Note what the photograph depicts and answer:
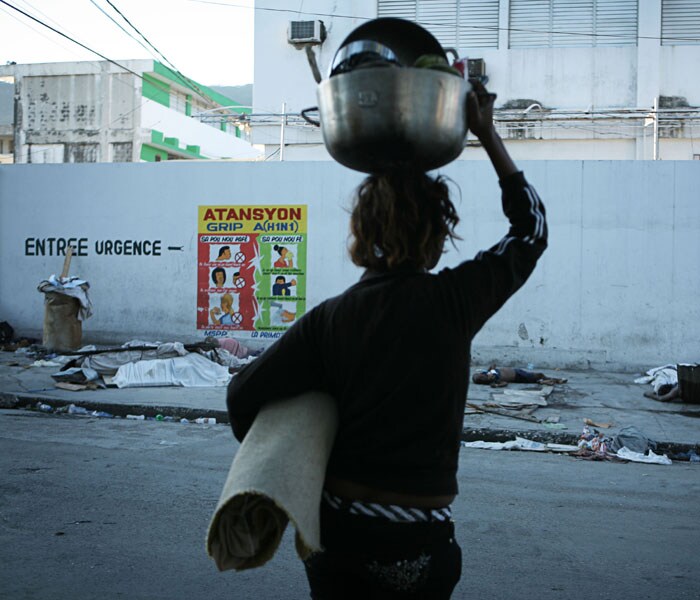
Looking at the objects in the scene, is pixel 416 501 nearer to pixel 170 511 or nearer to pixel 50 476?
pixel 170 511

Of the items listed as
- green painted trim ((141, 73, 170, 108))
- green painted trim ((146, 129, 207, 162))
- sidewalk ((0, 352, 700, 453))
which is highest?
green painted trim ((141, 73, 170, 108))

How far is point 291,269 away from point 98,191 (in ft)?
13.7

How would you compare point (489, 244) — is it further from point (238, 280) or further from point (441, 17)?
point (441, 17)

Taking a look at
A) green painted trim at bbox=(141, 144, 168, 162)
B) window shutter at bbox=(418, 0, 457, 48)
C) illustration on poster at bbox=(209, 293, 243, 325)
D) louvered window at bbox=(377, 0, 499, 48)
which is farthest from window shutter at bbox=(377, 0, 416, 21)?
green painted trim at bbox=(141, 144, 168, 162)

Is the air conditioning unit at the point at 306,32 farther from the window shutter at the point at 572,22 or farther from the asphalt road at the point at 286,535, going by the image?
the asphalt road at the point at 286,535

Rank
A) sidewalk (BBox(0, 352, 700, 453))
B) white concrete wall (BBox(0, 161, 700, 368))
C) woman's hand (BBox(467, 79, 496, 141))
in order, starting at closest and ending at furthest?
woman's hand (BBox(467, 79, 496, 141)) < sidewalk (BBox(0, 352, 700, 453)) < white concrete wall (BBox(0, 161, 700, 368))

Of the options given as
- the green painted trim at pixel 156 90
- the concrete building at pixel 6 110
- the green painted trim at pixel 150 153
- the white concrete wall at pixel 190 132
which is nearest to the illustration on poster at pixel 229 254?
the white concrete wall at pixel 190 132

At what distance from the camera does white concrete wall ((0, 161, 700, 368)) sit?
1258 cm

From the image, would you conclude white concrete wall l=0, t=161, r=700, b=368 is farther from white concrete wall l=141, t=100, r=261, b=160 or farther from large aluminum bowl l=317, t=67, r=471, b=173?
white concrete wall l=141, t=100, r=261, b=160

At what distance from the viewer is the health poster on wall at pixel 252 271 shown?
45.1 ft

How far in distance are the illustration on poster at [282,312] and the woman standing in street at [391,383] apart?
11.9 m

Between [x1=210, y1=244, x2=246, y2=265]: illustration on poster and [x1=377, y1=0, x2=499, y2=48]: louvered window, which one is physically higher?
[x1=377, y1=0, x2=499, y2=48]: louvered window

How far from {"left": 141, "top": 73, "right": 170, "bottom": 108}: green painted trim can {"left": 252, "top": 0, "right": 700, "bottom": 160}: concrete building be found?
24677 mm

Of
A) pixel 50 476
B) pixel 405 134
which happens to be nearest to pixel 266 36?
pixel 50 476
